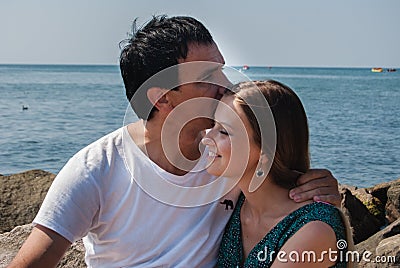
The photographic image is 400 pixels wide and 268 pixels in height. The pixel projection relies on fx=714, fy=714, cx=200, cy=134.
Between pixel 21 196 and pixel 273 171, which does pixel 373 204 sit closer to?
pixel 21 196

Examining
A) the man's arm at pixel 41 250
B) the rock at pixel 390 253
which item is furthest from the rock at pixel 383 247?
the man's arm at pixel 41 250

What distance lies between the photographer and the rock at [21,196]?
6.26 meters

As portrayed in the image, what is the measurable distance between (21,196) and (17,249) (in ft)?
7.50

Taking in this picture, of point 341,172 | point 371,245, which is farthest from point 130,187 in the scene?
point 341,172

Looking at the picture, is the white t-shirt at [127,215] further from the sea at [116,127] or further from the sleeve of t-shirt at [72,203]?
the sea at [116,127]

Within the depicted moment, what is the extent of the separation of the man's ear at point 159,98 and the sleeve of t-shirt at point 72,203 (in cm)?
45

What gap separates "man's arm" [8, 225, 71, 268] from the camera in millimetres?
2922

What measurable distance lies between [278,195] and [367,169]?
11.6 meters

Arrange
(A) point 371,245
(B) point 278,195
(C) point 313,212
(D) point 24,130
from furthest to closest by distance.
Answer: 1. (D) point 24,130
2. (A) point 371,245
3. (B) point 278,195
4. (C) point 313,212

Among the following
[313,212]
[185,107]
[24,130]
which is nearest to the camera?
[313,212]

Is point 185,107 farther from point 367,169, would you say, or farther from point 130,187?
point 367,169

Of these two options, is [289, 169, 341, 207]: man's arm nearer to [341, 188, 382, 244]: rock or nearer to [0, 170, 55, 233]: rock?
[0, 170, 55, 233]: rock

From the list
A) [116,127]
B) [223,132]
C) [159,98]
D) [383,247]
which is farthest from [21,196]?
[116,127]

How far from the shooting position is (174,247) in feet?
10.5
